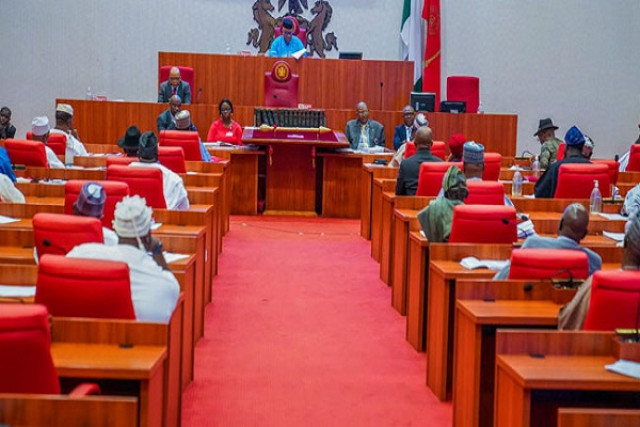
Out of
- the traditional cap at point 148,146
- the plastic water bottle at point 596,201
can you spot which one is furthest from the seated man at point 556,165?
the traditional cap at point 148,146

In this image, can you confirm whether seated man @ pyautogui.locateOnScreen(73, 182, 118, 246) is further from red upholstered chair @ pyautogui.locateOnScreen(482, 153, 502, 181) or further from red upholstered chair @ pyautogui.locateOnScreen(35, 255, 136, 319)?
red upholstered chair @ pyautogui.locateOnScreen(482, 153, 502, 181)

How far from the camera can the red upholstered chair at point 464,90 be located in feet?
48.6

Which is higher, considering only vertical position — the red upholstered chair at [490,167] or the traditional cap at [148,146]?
the traditional cap at [148,146]

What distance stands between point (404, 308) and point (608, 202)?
1875 millimetres

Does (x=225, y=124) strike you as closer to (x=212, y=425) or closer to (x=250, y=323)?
(x=250, y=323)

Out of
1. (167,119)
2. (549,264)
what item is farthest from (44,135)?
(549,264)

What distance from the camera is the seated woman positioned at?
1253cm

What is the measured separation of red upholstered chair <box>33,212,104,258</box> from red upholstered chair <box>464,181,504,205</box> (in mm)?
2933

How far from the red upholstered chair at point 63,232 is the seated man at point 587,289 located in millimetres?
2118

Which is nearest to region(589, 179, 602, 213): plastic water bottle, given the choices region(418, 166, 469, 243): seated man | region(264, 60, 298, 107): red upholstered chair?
region(418, 166, 469, 243): seated man

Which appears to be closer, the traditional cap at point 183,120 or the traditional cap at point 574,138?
the traditional cap at point 574,138

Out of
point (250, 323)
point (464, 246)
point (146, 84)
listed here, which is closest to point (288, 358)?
point (250, 323)

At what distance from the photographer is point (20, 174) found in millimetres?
8492

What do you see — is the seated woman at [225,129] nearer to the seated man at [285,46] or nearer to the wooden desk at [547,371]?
the seated man at [285,46]
